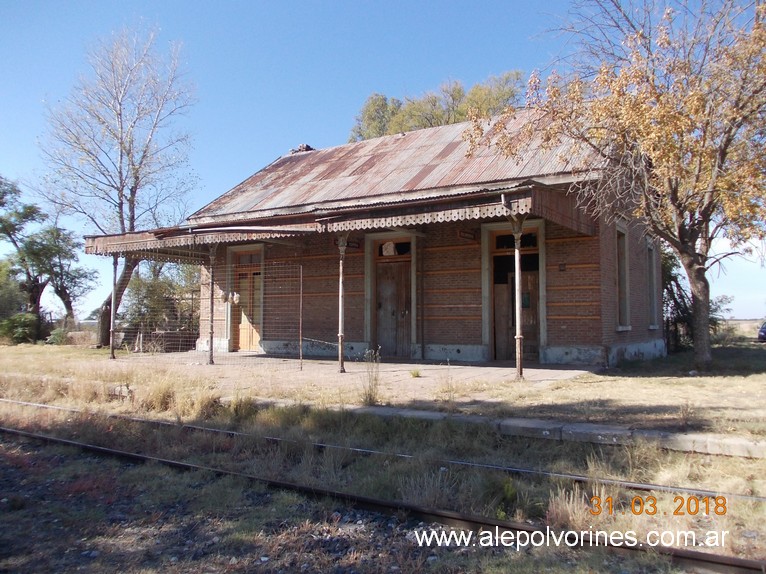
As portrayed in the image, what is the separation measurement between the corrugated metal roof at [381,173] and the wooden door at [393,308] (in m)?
2.13

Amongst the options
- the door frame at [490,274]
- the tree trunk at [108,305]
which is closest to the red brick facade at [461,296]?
the door frame at [490,274]

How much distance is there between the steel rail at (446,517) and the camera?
3.52 metres

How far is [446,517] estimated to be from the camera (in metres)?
4.46

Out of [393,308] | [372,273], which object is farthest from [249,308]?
[393,308]

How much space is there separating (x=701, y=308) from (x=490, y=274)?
495 cm

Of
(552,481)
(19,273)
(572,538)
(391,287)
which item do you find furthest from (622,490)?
(19,273)

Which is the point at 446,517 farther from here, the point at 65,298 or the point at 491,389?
the point at 65,298

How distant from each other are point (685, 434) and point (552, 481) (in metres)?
1.75

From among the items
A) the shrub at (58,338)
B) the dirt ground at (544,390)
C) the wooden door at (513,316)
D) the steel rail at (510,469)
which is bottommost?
the steel rail at (510,469)

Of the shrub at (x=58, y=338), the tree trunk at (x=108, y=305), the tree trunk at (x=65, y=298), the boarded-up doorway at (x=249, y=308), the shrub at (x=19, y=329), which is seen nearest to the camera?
the boarded-up doorway at (x=249, y=308)

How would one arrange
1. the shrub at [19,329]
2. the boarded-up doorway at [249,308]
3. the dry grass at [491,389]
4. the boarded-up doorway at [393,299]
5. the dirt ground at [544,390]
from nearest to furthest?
the dirt ground at [544,390] < the dry grass at [491,389] < the boarded-up doorway at [393,299] < the boarded-up doorway at [249,308] < the shrub at [19,329]

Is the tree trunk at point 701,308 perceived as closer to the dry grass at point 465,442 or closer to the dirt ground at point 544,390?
the dirt ground at point 544,390

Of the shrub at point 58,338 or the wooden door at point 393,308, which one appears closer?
the wooden door at point 393,308

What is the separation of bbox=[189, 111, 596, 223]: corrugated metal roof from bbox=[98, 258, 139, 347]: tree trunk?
4084 millimetres
